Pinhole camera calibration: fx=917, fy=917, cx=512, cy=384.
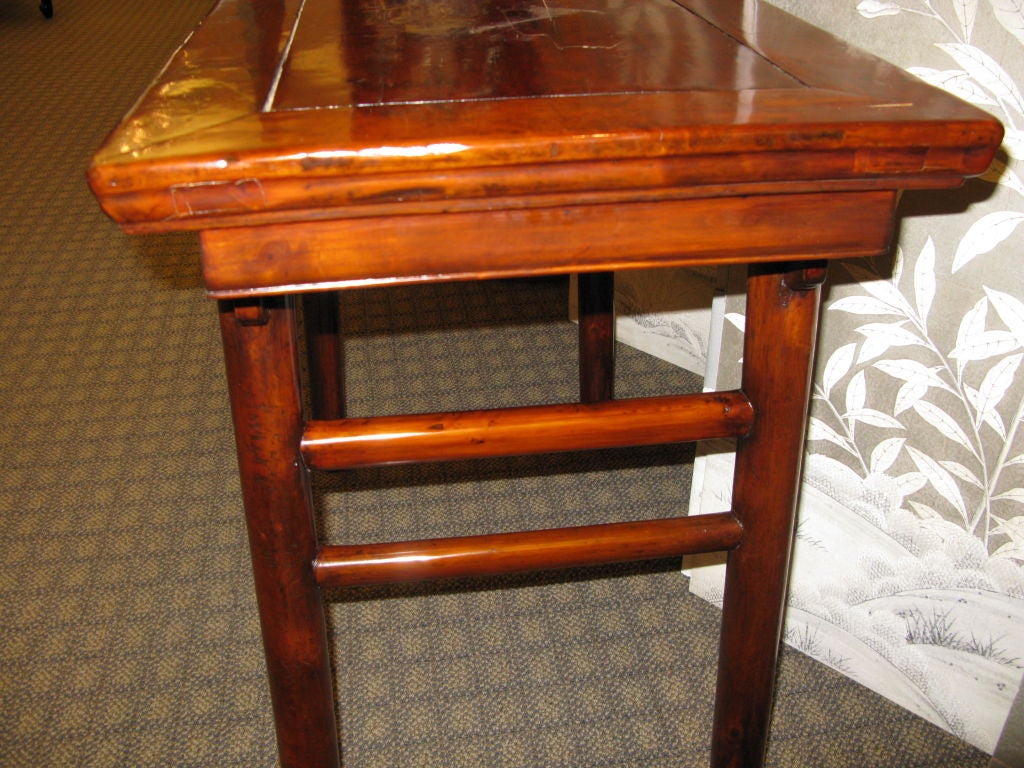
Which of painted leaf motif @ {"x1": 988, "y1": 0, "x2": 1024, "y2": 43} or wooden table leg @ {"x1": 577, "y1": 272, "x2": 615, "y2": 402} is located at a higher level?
painted leaf motif @ {"x1": 988, "y1": 0, "x2": 1024, "y2": 43}

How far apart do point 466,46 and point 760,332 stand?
0.83ft

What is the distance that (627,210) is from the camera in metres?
0.44

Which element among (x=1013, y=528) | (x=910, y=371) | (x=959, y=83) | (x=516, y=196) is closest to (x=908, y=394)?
(x=910, y=371)

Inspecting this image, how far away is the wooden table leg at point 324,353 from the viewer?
3.13ft

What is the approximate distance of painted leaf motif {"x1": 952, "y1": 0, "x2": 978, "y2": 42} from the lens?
616 mm

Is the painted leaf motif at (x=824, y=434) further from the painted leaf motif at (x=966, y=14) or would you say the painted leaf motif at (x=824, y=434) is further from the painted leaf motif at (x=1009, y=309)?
the painted leaf motif at (x=966, y=14)

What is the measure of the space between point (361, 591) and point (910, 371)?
1.97 feet

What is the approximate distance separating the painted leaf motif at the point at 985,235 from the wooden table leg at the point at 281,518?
19.1 inches

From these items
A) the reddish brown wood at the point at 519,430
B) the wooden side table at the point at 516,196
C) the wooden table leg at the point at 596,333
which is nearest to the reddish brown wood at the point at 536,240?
the wooden side table at the point at 516,196

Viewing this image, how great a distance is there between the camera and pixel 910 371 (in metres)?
0.74

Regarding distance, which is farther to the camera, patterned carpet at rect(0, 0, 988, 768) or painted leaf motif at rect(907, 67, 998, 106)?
patterned carpet at rect(0, 0, 988, 768)

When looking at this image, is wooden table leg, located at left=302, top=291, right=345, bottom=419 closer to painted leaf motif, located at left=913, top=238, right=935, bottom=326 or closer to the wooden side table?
the wooden side table

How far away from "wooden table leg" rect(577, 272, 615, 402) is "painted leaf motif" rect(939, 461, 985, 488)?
35 cm

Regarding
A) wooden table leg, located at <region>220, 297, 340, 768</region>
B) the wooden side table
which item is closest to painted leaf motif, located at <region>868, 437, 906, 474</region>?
the wooden side table
